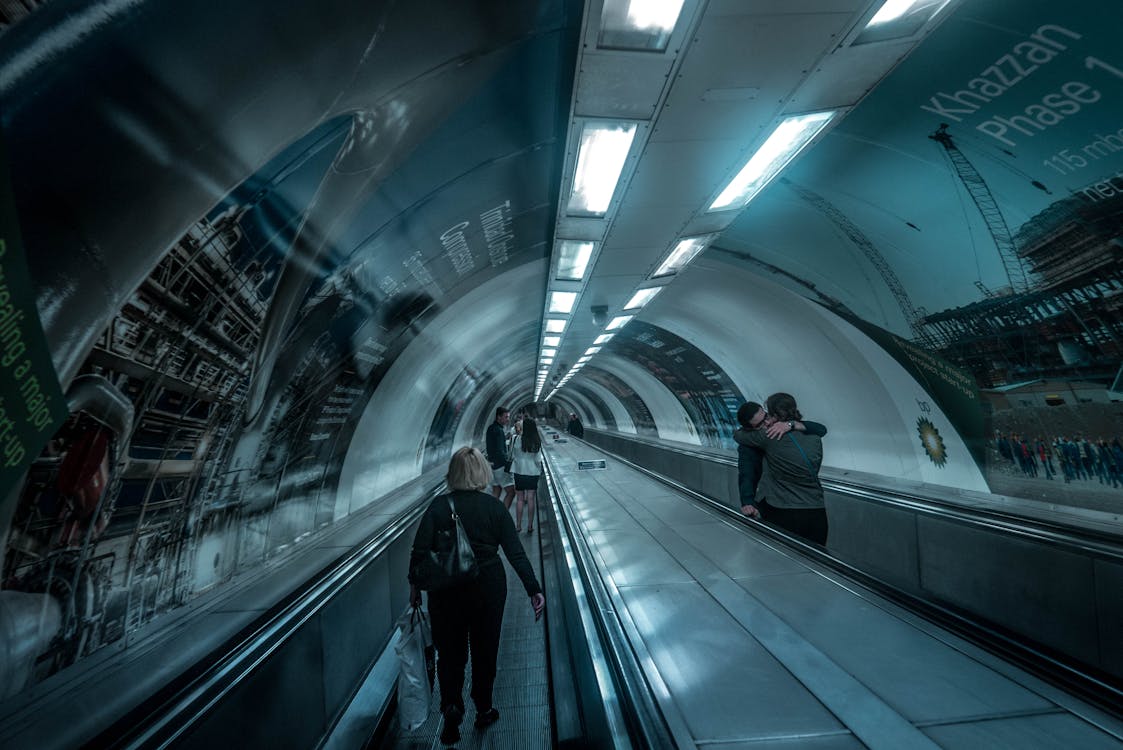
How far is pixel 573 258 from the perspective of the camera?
20.0 feet

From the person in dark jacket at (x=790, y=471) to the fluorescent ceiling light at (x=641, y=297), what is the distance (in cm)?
344

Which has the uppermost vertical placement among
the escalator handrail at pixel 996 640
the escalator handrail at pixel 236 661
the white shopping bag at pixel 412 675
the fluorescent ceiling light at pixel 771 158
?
the fluorescent ceiling light at pixel 771 158

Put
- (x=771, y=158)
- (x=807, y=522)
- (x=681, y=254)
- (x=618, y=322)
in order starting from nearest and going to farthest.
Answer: (x=771, y=158)
(x=807, y=522)
(x=681, y=254)
(x=618, y=322)

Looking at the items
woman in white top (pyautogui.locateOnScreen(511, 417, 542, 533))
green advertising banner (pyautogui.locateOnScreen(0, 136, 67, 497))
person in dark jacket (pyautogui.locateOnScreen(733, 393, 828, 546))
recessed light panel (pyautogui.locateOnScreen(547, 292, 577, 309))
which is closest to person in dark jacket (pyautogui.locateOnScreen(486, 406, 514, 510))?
woman in white top (pyautogui.locateOnScreen(511, 417, 542, 533))

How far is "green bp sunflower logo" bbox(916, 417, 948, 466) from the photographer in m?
7.05

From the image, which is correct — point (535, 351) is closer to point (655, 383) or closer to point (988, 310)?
point (655, 383)

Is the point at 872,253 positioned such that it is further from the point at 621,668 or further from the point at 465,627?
the point at 465,627

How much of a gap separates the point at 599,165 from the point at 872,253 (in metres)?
3.42

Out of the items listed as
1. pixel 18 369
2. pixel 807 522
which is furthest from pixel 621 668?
pixel 18 369

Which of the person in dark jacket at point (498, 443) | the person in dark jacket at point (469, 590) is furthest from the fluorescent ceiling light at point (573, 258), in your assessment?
the person in dark jacket at point (469, 590)

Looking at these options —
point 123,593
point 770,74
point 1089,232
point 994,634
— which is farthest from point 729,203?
point 123,593

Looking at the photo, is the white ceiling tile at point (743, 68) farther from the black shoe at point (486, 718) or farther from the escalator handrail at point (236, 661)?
the black shoe at point (486, 718)

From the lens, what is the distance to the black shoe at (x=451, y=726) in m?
3.66

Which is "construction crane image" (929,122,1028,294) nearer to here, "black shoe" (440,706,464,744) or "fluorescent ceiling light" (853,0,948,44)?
"fluorescent ceiling light" (853,0,948,44)
